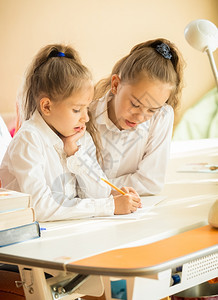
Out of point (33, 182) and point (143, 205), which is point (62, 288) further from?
point (143, 205)

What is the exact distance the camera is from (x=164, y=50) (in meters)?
1.85

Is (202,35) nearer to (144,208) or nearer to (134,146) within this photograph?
(144,208)

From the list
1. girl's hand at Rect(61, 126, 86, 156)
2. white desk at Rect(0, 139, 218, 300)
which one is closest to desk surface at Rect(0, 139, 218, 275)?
white desk at Rect(0, 139, 218, 300)

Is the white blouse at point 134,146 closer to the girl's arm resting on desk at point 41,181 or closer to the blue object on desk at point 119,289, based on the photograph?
the girl's arm resting on desk at point 41,181

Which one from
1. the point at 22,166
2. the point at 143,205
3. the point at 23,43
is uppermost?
the point at 23,43

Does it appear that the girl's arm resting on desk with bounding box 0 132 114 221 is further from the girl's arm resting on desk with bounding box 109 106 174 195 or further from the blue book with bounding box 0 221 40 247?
the girl's arm resting on desk with bounding box 109 106 174 195

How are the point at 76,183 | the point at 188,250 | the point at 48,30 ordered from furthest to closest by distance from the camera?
the point at 48,30 < the point at 76,183 < the point at 188,250

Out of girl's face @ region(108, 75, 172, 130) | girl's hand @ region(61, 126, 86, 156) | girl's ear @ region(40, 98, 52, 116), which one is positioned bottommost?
girl's hand @ region(61, 126, 86, 156)

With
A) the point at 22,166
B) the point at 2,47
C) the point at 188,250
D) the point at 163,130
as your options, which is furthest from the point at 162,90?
the point at 2,47

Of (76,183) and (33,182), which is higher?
(33,182)

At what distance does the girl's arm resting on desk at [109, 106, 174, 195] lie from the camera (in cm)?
187

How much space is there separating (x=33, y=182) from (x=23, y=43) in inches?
61.7

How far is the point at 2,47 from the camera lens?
2.66 m

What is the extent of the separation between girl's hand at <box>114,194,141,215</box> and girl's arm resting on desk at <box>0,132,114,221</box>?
0.02 metres
